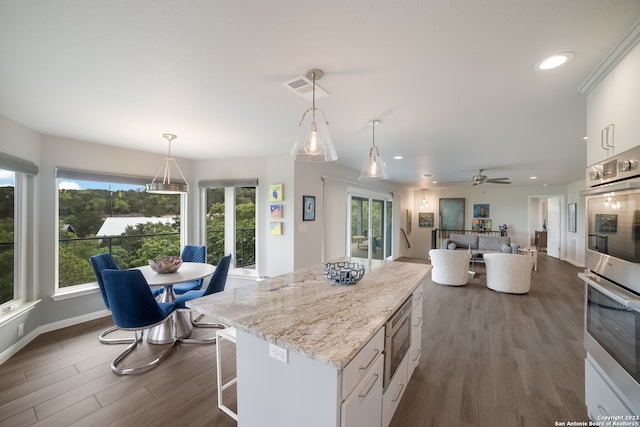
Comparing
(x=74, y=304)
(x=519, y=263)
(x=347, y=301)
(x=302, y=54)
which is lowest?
(x=74, y=304)

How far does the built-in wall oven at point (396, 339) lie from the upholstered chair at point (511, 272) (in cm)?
372

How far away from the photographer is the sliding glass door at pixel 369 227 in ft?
19.5

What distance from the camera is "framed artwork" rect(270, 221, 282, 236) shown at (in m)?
4.15

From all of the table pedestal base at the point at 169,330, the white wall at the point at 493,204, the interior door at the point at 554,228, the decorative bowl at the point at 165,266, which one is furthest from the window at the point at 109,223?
the interior door at the point at 554,228

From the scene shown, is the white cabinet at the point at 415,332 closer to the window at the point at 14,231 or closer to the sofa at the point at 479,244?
the window at the point at 14,231

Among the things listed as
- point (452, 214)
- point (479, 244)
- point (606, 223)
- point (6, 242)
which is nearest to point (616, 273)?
point (606, 223)

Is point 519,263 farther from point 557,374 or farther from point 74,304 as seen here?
point 74,304

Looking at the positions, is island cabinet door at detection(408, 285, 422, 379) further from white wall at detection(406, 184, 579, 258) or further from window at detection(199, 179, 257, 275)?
white wall at detection(406, 184, 579, 258)

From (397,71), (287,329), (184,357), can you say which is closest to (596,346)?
(287,329)

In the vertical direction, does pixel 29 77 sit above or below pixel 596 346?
above

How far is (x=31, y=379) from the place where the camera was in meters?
2.28

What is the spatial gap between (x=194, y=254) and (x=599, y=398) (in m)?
4.49

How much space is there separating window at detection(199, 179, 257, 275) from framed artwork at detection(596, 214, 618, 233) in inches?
159

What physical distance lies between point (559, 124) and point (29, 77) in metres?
4.68
